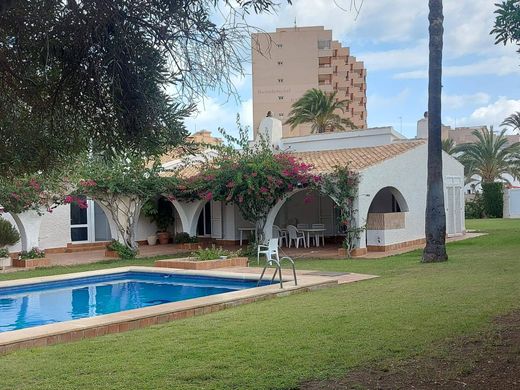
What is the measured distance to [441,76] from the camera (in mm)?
18359

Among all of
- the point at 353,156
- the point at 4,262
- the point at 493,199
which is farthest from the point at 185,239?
the point at 493,199

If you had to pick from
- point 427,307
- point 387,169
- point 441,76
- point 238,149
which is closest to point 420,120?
point 387,169

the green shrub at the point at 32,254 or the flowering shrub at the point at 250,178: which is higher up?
the flowering shrub at the point at 250,178

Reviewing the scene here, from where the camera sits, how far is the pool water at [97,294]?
14.4 m

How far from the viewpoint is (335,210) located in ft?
100

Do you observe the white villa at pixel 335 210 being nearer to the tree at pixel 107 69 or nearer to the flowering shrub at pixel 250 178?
the flowering shrub at pixel 250 178

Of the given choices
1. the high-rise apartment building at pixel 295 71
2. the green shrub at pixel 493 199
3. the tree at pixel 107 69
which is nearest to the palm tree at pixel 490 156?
the green shrub at pixel 493 199

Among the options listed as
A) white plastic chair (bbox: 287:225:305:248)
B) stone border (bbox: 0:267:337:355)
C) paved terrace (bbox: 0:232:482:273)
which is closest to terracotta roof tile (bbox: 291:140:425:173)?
white plastic chair (bbox: 287:225:305:248)

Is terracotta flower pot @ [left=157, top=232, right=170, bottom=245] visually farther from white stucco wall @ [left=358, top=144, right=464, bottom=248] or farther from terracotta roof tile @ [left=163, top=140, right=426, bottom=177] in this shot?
white stucco wall @ [left=358, top=144, right=464, bottom=248]

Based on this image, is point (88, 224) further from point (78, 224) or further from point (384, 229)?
point (384, 229)

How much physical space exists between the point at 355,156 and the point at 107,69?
2189 centimetres

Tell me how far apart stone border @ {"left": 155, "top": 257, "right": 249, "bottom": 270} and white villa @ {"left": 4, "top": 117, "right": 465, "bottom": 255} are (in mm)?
4472

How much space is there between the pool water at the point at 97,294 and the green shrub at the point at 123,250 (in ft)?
14.8

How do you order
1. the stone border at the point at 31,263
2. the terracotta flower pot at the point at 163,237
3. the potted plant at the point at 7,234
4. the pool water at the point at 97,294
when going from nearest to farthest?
1. the pool water at the point at 97,294
2. the stone border at the point at 31,263
3. the potted plant at the point at 7,234
4. the terracotta flower pot at the point at 163,237
